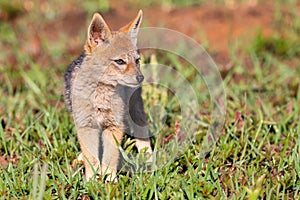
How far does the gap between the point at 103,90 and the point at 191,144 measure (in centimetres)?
84

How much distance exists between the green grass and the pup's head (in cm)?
65

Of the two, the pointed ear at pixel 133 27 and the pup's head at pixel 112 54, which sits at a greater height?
the pointed ear at pixel 133 27

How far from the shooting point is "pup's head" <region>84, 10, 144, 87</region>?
12.7 feet

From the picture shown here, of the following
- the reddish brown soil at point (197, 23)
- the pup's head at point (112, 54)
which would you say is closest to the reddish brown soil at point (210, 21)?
the reddish brown soil at point (197, 23)

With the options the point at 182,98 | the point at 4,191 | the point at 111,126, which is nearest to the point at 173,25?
the point at 182,98

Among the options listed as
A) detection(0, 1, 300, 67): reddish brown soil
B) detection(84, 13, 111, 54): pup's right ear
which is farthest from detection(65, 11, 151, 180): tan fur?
detection(0, 1, 300, 67): reddish brown soil

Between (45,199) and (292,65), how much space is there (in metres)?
3.67

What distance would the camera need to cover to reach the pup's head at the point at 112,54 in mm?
3873

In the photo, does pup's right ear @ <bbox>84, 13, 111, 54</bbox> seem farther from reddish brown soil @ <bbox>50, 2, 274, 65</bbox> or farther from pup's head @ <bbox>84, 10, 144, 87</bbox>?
reddish brown soil @ <bbox>50, 2, 274, 65</bbox>

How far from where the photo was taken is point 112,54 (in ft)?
12.9

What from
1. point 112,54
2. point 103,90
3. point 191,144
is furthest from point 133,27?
point 191,144

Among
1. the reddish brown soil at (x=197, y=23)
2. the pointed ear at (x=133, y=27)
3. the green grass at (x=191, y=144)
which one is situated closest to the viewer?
the green grass at (x=191, y=144)

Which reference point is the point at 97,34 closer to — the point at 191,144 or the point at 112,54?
the point at 112,54

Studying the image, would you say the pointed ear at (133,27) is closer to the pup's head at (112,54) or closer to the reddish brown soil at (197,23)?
the pup's head at (112,54)
